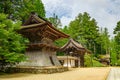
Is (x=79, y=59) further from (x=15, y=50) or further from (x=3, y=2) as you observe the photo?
(x=15, y=50)

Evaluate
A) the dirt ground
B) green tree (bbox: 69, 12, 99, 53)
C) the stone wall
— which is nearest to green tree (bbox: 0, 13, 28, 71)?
the dirt ground

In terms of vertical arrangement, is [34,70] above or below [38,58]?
below

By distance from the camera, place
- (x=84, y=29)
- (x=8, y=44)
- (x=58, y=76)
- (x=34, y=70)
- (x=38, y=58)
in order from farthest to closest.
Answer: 1. (x=84, y=29)
2. (x=38, y=58)
3. (x=34, y=70)
4. (x=8, y=44)
5. (x=58, y=76)

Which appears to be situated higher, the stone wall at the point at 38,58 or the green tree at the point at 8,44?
the green tree at the point at 8,44

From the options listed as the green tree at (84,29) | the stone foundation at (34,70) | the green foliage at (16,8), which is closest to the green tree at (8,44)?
the stone foundation at (34,70)

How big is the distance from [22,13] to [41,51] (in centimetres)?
982

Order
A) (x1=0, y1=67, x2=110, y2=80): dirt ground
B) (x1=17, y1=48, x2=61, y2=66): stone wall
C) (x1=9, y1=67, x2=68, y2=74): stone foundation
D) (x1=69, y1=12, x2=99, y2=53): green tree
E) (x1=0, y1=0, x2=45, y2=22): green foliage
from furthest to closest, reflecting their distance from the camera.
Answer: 1. (x1=69, y1=12, x2=99, y2=53): green tree
2. (x1=0, y1=0, x2=45, y2=22): green foliage
3. (x1=17, y1=48, x2=61, y2=66): stone wall
4. (x1=9, y1=67, x2=68, y2=74): stone foundation
5. (x1=0, y1=67, x2=110, y2=80): dirt ground

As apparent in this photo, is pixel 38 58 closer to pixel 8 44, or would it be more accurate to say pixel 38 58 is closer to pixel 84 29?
pixel 8 44

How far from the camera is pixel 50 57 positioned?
30.4 meters

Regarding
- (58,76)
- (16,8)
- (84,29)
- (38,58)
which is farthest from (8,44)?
(84,29)

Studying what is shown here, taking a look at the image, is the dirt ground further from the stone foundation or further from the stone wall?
the stone wall

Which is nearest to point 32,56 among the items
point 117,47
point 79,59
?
point 79,59

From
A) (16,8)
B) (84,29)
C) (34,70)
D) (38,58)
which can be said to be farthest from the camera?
(84,29)

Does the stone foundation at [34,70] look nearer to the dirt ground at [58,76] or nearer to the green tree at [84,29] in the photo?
the dirt ground at [58,76]
